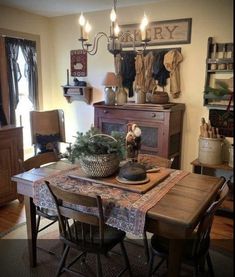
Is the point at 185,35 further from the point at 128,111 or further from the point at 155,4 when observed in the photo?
the point at 128,111

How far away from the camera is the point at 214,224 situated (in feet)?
9.32

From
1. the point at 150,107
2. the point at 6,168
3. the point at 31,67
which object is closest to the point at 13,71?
the point at 31,67

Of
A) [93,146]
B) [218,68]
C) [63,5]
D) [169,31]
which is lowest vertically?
[93,146]

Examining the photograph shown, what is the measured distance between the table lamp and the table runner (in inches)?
68.9

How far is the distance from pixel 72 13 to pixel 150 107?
2.01m

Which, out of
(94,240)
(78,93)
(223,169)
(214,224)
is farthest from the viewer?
(78,93)

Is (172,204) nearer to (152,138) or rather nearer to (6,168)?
(152,138)

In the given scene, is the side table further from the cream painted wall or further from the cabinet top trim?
the cabinet top trim

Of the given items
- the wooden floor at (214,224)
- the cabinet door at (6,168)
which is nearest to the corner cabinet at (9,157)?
the cabinet door at (6,168)

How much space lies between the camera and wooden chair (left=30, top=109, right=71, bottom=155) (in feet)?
12.6

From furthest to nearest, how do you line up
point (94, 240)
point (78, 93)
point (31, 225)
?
point (78, 93) → point (31, 225) → point (94, 240)

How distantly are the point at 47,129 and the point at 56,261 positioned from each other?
7.26 ft

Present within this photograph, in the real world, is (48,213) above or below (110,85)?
below

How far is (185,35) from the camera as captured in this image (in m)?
3.30
